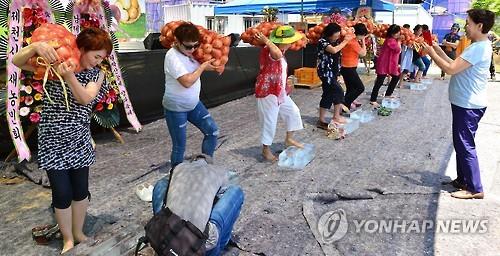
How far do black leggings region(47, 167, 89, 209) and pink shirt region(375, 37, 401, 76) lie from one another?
6.50m

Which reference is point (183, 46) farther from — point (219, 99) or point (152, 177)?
point (219, 99)

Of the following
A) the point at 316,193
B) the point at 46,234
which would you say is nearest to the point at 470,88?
the point at 316,193

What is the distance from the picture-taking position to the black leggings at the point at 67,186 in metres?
2.64

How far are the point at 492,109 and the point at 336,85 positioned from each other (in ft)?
12.2

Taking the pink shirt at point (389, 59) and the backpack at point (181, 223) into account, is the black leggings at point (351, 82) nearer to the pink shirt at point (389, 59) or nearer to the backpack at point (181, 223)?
the pink shirt at point (389, 59)

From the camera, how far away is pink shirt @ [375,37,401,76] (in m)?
7.91

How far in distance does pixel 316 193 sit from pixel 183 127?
136 cm

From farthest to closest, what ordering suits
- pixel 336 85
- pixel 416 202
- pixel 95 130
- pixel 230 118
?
pixel 230 118 < pixel 336 85 < pixel 95 130 < pixel 416 202

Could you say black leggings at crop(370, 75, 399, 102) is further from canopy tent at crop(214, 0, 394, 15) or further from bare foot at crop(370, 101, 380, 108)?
canopy tent at crop(214, 0, 394, 15)

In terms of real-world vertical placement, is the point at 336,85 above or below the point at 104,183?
above

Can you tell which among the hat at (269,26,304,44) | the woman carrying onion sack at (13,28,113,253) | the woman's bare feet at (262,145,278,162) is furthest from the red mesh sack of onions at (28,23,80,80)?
the woman's bare feet at (262,145,278,162)

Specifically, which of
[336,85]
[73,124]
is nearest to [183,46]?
[73,124]

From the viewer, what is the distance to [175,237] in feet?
7.00

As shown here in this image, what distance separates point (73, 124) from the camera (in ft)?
8.57
